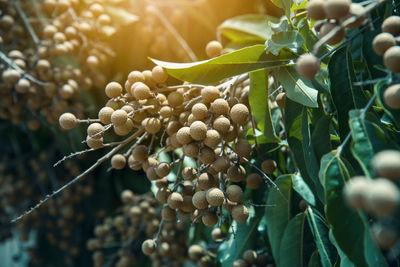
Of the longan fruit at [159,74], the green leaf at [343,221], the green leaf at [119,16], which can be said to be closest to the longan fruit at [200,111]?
the longan fruit at [159,74]

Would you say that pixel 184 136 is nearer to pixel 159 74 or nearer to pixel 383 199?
pixel 159 74

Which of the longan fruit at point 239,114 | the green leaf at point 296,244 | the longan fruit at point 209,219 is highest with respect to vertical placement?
the longan fruit at point 239,114

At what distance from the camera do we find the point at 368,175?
461 millimetres

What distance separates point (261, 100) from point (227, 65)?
0.29 feet

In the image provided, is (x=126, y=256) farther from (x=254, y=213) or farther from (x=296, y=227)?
(x=296, y=227)

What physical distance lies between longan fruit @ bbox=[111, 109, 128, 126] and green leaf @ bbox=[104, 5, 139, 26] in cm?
64

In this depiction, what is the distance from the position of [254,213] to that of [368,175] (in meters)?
0.44

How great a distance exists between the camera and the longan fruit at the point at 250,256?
0.83m

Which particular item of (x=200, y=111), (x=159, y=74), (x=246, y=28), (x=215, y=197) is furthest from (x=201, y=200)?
(x=246, y=28)

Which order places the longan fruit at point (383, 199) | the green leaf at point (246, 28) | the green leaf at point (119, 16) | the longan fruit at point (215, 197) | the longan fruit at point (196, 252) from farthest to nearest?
the green leaf at point (119, 16), the green leaf at point (246, 28), the longan fruit at point (196, 252), the longan fruit at point (215, 197), the longan fruit at point (383, 199)

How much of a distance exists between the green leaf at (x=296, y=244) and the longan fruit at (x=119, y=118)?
1.21ft

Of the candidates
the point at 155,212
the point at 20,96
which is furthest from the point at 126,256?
the point at 20,96

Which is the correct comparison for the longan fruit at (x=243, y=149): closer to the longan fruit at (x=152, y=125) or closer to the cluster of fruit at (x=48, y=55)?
the longan fruit at (x=152, y=125)

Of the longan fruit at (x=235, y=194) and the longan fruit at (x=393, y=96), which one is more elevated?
the longan fruit at (x=393, y=96)
